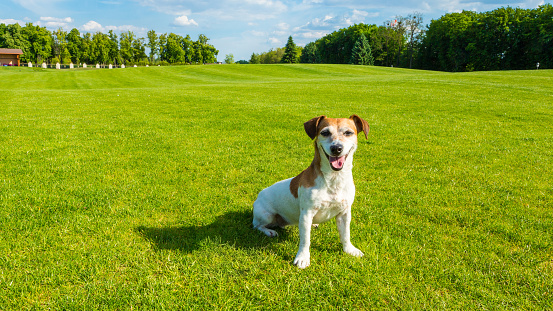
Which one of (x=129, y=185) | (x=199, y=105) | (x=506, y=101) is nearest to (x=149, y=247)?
(x=129, y=185)

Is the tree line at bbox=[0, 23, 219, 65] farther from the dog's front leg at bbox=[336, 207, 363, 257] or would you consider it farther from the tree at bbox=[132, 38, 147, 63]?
the dog's front leg at bbox=[336, 207, 363, 257]

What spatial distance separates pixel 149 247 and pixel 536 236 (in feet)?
17.5

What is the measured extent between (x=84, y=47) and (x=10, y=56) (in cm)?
1944

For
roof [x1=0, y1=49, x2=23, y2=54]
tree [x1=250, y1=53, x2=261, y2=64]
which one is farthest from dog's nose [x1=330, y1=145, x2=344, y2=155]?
tree [x1=250, y1=53, x2=261, y2=64]

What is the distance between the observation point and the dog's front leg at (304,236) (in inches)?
147

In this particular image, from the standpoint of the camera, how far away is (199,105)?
15453 millimetres

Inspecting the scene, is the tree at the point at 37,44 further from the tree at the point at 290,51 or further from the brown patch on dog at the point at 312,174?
the brown patch on dog at the point at 312,174

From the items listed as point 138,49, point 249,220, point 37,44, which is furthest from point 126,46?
point 249,220

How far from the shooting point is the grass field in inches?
132

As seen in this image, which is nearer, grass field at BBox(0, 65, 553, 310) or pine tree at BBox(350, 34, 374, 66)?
grass field at BBox(0, 65, 553, 310)

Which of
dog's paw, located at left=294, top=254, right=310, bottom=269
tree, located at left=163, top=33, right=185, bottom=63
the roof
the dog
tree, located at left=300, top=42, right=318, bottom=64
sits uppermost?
tree, located at left=300, top=42, right=318, bottom=64

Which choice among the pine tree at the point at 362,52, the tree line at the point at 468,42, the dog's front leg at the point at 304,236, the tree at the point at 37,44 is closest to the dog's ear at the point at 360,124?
the dog's front leg at the point at 304,236

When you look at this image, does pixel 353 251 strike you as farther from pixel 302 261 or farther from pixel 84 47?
pixel 84 47

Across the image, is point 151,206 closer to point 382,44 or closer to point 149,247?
point 149,247
